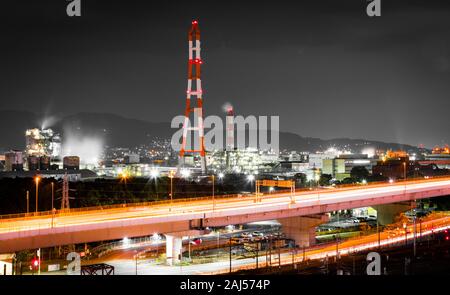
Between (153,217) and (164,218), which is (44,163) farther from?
(153,217)

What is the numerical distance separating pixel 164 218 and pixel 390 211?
22509 mm


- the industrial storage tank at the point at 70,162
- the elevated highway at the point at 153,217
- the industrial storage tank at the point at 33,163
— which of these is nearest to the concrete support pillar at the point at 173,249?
the elevated highway at the point at 153,217

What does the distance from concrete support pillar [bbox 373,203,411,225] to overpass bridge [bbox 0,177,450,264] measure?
2935mm

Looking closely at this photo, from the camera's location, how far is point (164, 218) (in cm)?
2473

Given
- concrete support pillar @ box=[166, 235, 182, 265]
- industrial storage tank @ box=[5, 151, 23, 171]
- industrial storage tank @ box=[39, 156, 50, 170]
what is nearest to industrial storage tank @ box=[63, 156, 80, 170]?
industrial storage tank @ box=[39, 156, 50, 170]

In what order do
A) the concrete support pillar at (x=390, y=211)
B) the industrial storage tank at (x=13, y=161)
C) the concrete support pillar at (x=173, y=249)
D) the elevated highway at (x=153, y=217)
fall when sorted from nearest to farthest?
1. the elevated highway at (x=153, y=217)
2. the concrete support pillar at (x=173, y=249)
3. the concrete support pillar at (x=390, y=211)
4. the industrial storage tank at (x=13, y=161)

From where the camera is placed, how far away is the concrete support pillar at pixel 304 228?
32.9 metres

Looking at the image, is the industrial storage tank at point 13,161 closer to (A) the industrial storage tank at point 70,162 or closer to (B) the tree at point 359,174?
(A) the industrial storage tank at point 70,162

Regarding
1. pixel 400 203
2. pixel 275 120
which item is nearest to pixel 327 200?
pixel 400 203

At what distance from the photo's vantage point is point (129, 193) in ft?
156

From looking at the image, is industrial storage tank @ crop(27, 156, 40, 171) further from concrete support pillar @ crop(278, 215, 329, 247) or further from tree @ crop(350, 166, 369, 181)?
concrete support pillar @ crop(278, 215, 329, 247)

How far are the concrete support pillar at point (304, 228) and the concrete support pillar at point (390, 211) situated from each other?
1031 cm

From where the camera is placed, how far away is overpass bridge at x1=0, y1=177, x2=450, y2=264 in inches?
A: 827
